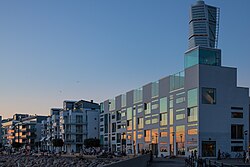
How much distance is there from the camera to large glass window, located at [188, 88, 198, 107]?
76.1 meters

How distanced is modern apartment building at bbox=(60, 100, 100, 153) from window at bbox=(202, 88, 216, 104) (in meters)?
70.8

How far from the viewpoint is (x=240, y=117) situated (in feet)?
259

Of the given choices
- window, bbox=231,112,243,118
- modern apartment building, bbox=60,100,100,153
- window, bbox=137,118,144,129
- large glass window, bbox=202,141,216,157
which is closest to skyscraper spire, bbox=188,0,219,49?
window, bbox=231,112,243,118

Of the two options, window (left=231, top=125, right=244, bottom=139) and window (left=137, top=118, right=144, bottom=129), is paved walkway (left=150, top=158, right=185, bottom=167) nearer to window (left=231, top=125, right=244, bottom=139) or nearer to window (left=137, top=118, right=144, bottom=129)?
window (left=231, top=125, right=244, bottom=139)

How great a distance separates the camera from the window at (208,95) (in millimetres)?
76062

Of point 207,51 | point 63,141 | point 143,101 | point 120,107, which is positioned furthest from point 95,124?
point 207,51

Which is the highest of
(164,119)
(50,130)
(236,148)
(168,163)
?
(164,119)

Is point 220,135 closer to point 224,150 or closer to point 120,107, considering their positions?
point 224,150

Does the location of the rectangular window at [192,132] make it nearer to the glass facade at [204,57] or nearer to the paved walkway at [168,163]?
the glass facade at [204,57]

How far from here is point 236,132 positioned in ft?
255

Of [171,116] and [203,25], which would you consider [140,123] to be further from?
[203,25]

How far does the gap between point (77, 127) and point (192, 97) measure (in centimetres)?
6962

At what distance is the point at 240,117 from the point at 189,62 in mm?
15075

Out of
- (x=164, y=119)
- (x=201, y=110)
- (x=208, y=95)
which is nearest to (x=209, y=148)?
(x=201, y=110)
